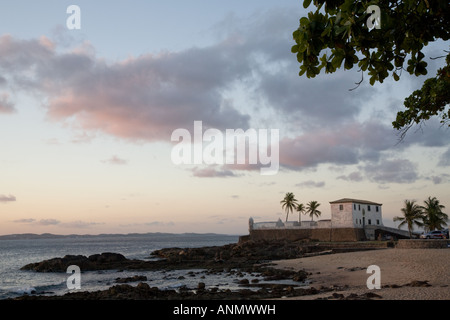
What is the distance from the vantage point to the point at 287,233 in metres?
73.8

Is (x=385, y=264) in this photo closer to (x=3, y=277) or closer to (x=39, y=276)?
(x=39, y=276)

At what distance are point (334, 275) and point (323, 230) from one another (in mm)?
40408

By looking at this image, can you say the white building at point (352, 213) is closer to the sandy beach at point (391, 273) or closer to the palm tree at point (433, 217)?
the palm tree at point (433, 217)

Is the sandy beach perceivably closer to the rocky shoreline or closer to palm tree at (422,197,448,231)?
the rocky shoreline

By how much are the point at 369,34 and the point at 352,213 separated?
6271 cm

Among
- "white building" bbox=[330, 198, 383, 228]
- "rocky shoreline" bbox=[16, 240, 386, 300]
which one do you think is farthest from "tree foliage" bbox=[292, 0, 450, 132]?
"white building" bbox=[330, 198, 383, 228]

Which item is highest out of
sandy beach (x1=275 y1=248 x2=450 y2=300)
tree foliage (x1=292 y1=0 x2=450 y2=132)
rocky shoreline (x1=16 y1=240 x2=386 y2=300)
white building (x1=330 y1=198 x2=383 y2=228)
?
tree foliage (x1=292 y1=0 x2=450 y2=132)

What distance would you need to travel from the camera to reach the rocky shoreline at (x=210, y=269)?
76.4 ft

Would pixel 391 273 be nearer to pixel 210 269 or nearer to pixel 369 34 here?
pixel 210 269

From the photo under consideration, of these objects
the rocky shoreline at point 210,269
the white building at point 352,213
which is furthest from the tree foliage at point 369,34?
the white building at point 352,213

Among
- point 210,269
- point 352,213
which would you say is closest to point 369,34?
point 210,269

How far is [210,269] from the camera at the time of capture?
42781 millimetres

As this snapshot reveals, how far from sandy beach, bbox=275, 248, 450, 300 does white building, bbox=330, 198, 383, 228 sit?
25616 mm

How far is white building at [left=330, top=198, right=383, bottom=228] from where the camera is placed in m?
66.1
